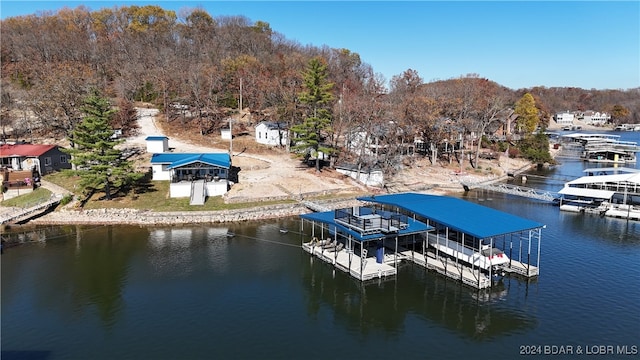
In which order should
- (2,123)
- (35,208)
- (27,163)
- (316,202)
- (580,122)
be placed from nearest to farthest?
(35,208)
(316,202)
(27,163)
(2,123)
(580,122)

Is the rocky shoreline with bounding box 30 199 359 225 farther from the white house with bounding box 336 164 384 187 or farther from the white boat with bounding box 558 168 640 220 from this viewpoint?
the white boat with bounding box 558 168 640 220

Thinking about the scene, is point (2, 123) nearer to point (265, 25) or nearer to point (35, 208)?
point (35, 208)

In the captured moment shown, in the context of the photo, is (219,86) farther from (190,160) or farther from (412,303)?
(412,303)

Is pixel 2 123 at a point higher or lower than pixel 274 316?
higher

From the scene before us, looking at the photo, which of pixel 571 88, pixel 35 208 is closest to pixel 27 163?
pixel 35 208

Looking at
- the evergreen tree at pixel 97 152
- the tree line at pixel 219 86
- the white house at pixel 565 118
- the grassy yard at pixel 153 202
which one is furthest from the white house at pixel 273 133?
the white house at pixel 565 118

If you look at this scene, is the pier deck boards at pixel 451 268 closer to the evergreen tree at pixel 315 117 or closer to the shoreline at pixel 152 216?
the shoreline at pixel 152 216

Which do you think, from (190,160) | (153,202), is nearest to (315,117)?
(190,160)
